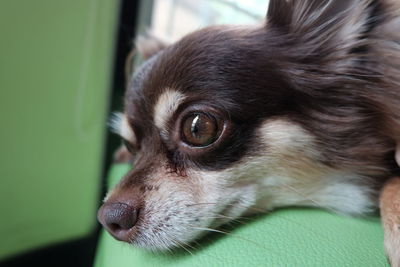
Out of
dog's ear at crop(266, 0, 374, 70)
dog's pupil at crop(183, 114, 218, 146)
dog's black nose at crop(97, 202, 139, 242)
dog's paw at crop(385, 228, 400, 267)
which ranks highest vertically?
dog's ear at crop(266, 0, 374, 70)

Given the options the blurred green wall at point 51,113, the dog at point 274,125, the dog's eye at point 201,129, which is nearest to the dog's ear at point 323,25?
the dog at point 274,125

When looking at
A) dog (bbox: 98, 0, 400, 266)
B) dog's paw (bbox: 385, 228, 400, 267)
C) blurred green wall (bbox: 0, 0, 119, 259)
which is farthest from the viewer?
blurred green wall (bbox: 0, 0, 119, 259)

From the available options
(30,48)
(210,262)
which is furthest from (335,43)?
(30,48)

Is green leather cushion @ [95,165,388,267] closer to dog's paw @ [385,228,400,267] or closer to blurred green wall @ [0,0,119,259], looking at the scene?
dog's paw @ [385,228,400,267]

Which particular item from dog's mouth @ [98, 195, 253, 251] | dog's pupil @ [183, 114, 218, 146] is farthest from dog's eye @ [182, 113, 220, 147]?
dog's mouth @ [98, 195, 253, 251]

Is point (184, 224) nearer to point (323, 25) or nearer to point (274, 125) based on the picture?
point (274, 125)

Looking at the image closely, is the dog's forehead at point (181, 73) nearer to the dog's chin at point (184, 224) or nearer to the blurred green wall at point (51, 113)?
the dog's chin at point (184, 224)

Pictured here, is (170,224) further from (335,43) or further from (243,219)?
(335,43)

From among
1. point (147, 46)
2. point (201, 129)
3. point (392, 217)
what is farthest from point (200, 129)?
point (147, 46)
